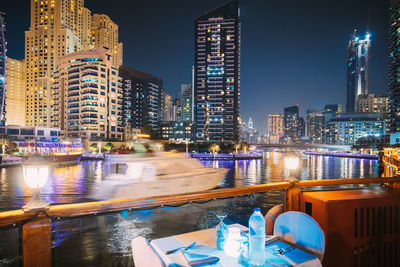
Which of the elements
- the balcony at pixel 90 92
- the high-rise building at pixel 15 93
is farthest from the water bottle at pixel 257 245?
the high-rise building at pixel 15 93

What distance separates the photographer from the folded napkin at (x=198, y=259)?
1.83 m

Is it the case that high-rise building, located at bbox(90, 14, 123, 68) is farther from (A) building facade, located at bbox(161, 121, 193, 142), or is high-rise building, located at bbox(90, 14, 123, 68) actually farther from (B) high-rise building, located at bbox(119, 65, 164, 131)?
(A) building facade, located at bbox(161, 121, 193, 142)

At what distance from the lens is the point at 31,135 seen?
7606cm

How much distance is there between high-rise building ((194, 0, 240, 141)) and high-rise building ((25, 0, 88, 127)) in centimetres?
6623

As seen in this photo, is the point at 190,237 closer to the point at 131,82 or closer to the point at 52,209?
the point at 52,209

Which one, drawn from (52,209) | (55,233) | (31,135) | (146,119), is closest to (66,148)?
(31,135)

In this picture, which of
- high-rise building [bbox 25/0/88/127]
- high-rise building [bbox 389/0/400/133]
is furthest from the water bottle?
high-rise building [bbox 25/0/88/127]

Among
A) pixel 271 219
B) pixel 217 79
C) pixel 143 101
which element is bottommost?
pixel 271 219

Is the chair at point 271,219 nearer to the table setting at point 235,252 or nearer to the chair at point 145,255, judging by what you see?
the table setting at point 235,252

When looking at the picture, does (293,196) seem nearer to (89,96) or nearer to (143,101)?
(89,96)

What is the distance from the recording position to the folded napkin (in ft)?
5.99

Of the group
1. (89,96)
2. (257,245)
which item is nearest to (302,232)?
(257,245)

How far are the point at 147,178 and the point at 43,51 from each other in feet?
482

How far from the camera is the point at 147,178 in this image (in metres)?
9.42
